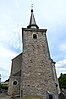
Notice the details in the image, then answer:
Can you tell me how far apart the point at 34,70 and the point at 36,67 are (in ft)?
1.94

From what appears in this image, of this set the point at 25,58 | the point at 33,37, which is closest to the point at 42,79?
the point at 25,58

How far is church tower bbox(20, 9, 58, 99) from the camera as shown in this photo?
26062mm

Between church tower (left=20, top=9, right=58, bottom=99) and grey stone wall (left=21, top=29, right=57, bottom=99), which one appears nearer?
church tower (left=20, top=9, right=58, bottom=99)

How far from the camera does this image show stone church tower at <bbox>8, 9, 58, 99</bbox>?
2614 centimetres

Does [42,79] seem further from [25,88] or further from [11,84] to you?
[11,84]

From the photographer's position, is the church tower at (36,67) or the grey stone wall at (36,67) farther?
the grey stone wall at (36,67)

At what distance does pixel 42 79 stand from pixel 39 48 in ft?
17.7

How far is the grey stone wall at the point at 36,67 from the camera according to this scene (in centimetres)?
2620

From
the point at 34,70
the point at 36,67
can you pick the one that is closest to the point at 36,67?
the point at 36,67

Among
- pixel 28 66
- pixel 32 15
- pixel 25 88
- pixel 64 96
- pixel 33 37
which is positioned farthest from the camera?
pixel 32 15

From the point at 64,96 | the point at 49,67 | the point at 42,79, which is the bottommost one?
the point at 64,96

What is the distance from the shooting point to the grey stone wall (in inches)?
1032

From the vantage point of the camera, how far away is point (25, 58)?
28422 millimetres

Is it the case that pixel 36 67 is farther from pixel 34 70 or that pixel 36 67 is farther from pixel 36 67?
pixel 34 70
